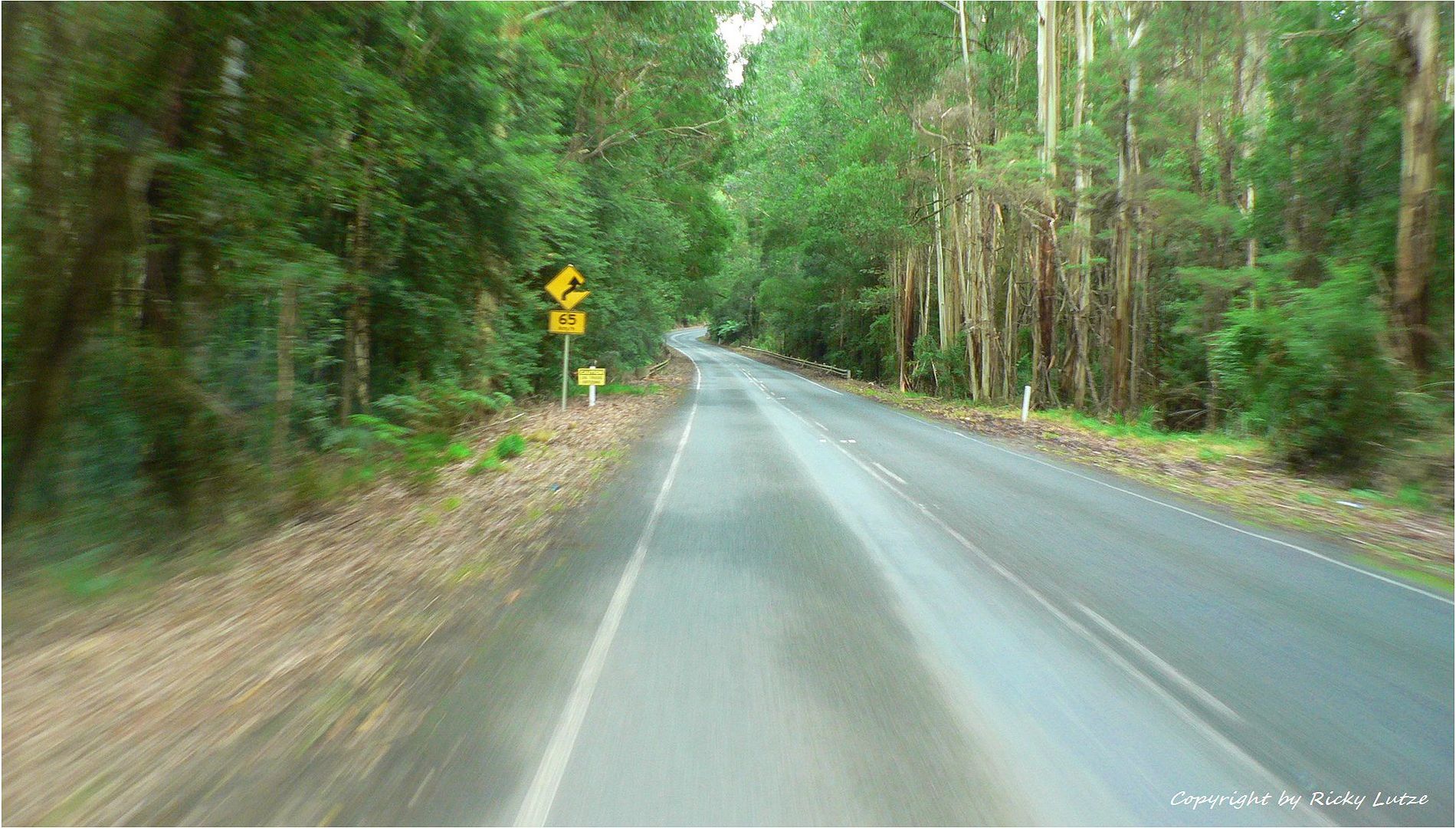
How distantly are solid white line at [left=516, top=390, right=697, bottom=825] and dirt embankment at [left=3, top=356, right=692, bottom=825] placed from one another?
2.32ft

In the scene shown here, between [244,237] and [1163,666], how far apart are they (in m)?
6.86

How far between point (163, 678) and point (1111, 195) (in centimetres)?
2089

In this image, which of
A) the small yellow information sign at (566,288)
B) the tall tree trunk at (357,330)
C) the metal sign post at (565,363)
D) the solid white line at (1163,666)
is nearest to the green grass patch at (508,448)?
the tall tree trunk at (357,330)

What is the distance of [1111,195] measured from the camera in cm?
1941

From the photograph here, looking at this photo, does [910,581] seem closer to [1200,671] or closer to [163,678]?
[1200,671]

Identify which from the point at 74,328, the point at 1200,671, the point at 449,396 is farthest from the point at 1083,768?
the point at 449,396

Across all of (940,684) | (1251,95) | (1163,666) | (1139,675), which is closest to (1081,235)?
(1251,95)

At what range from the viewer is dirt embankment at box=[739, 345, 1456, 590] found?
24.3 ft

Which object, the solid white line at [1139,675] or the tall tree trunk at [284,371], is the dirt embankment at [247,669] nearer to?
the tall tree trunk at [284,371]

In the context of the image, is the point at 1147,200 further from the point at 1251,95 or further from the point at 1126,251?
the point at 1251,95

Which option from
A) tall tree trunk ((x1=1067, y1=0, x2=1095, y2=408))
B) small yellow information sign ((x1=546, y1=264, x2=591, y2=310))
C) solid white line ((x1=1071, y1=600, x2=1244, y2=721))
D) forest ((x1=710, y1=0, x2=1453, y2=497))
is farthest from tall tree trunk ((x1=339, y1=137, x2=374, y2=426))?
tall tree trunk ((x1=1067, y1=0, x2=1095, y2=408))

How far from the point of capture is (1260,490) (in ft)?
34.5

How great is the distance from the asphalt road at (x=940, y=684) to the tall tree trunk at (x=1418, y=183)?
15.5 ft

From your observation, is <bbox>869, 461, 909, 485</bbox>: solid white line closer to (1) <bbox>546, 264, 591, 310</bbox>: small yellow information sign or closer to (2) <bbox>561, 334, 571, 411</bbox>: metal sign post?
(2) <bbox>561, 334, 571, 411</bbox>: metal sign post
